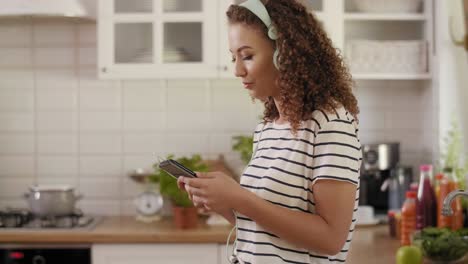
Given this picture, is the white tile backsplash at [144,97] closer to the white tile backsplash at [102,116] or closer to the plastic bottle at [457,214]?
the white tile backsplash at [102,116]

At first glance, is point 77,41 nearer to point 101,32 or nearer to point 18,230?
point 101,32

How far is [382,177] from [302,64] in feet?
7.53

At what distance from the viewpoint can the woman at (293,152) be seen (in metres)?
1.60

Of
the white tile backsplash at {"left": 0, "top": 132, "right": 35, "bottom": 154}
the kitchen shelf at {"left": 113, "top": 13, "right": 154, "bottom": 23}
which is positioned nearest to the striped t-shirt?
the kitchen shelf at {"left": 113, "top": 13, "right": 154, "bottom": 23}

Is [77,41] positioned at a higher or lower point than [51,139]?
higher

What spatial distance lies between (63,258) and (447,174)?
165cm

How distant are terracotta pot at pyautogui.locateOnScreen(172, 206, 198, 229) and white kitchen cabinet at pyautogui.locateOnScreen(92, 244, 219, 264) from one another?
131mm

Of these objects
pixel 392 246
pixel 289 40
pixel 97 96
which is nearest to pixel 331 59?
pixel 289 40

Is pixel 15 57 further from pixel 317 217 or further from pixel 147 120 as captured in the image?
pixel 317 217

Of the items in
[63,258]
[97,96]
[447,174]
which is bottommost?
[63,258]

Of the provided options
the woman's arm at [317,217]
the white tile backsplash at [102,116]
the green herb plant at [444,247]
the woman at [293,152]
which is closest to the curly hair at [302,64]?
the woman at [293,152]

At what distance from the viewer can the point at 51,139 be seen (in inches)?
159

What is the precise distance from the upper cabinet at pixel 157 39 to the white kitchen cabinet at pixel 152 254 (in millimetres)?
763

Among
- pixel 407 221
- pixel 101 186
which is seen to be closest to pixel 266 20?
pixel 407 221
